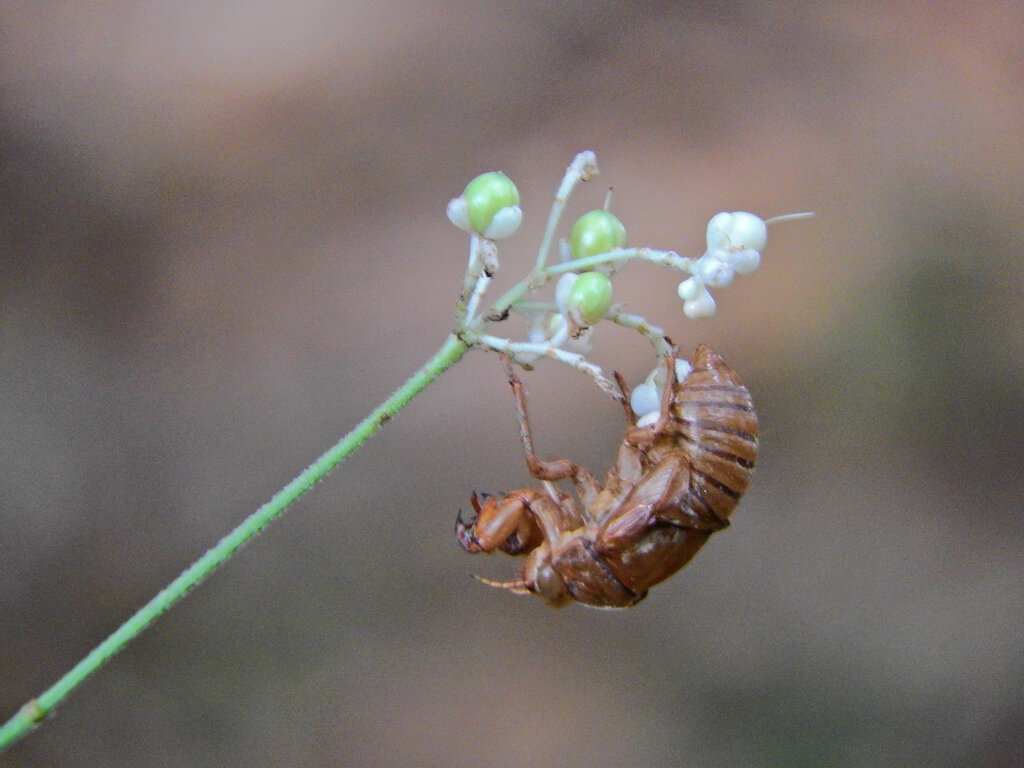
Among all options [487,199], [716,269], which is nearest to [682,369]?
[716,269]

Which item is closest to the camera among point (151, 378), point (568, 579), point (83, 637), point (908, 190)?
point (568, 579)

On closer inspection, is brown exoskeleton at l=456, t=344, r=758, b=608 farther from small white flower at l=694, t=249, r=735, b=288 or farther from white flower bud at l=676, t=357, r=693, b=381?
small white flower at l=694, t=249, r=735, b=288

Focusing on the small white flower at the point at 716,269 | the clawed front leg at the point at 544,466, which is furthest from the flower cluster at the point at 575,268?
the clawed front leg at the point at 544,466

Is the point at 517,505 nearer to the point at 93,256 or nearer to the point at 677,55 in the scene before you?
the point at 93,256

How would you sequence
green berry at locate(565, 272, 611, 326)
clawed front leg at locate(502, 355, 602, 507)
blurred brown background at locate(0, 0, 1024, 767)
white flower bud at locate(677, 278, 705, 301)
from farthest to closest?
blurred brown background at locate(0, 0, 1024, 767) → clawed front leg at locate(502, 355, 602, 507) → white flower bud at locate(677, 278, 705, 301) → green berry at locate(565, 272, 611, 326)

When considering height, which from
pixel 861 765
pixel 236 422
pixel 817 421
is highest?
pixel 817 421

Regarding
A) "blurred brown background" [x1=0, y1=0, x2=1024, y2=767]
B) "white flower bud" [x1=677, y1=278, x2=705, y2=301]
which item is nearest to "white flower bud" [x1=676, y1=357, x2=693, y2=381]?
"white flower bud" [x1=677, y1=278, x2=705, y2=301]

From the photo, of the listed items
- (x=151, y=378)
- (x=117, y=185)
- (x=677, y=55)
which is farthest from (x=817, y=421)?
(x=117, y=185)

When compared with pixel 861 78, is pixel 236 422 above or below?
below
